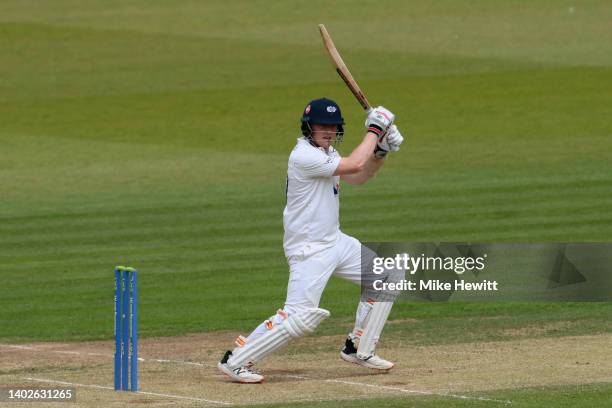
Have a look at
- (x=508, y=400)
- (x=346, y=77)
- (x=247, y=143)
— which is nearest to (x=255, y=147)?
(x=247, y=143)

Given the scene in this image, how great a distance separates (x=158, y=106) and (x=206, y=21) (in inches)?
429

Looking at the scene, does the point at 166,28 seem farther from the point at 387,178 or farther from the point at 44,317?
the point at 44,317

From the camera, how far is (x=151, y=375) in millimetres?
11570

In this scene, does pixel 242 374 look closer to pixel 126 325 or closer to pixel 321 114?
pixel 126 325

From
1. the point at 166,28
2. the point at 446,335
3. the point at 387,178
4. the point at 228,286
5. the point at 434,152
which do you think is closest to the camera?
the point at 446,335

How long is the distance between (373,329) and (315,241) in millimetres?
914

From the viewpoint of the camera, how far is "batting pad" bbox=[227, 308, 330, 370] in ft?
36.0

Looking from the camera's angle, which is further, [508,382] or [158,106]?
[158,106]

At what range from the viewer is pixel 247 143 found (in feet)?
92.7

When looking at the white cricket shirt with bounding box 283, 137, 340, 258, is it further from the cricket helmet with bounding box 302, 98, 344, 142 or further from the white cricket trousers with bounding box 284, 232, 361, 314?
the cricket helmet with bounding box 302, 98, 344, 142

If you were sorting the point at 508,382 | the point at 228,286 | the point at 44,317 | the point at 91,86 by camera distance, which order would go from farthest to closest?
the point at 91,86, the point at 228,286, the point at 44,317, the point at 508,382

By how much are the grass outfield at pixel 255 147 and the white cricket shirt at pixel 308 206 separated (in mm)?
1676

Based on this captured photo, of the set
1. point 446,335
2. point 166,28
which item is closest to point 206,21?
point 166,28

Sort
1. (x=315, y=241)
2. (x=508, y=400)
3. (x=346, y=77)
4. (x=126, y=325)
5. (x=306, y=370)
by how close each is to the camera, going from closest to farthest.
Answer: (x=508, y=400)
(x=126, y=325)
(x=315, y=241)
(x=306, y=370)
(x=346, y=77)
